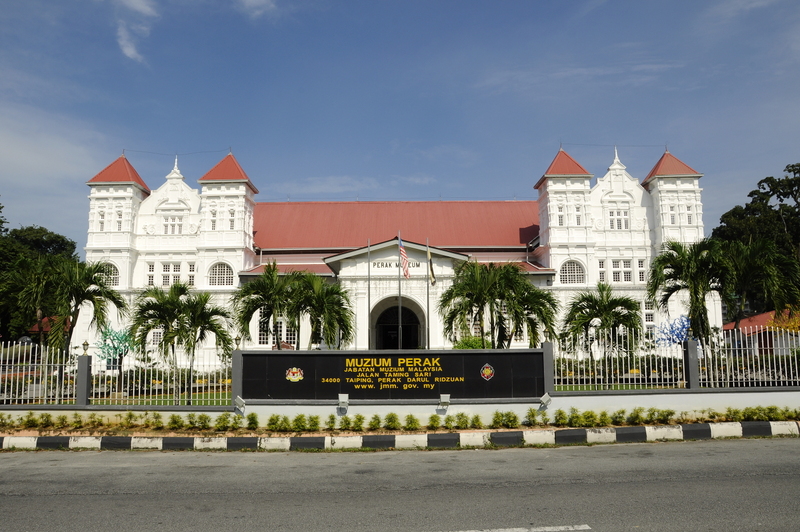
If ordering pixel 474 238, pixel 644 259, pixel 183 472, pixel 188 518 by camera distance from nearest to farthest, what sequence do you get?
pixel 188 518, pixel 183 472, pixel 644 259, pixel 474 238

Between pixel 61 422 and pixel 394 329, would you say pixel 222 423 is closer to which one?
pixel 61 422

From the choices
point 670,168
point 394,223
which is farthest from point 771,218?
point 394,223

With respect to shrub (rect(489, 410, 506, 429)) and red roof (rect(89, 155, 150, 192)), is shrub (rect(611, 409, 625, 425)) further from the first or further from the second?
red roof (rect(89, 155, 150, 192))

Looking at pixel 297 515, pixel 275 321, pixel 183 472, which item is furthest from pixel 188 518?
pixel 275 321

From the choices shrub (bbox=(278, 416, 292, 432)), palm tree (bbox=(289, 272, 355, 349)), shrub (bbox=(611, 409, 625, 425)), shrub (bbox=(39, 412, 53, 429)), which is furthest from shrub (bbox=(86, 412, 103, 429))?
shrub (bbox=(611, 409, 625, 425))

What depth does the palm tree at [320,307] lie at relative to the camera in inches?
819

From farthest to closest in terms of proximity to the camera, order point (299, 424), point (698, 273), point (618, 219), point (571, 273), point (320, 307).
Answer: point (618, 219) → point (571, 273) → point (320, 307) → point (698, 273) → point (299, 424)

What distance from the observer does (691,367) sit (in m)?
13.3

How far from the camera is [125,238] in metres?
36.6

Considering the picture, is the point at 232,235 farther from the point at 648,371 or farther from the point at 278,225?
the point at 648,371

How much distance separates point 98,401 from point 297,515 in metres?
8.71

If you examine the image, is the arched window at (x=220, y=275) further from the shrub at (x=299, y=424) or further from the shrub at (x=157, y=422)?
the shrub at (x=299, y=424)

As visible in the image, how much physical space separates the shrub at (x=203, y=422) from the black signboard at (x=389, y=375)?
35.6 inches

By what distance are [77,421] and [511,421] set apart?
9005mm
